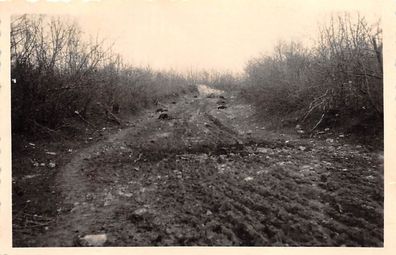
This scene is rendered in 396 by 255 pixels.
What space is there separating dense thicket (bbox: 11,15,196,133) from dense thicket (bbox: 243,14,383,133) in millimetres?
2638

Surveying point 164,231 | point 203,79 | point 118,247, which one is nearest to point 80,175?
point 118,247

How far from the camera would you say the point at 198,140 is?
145 inches

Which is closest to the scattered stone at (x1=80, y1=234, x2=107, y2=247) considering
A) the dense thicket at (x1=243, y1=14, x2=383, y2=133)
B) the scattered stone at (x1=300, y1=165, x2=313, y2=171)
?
the scattered stone at (x1=300, y1=165, x2=313, y2=171)

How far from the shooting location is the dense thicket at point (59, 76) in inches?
116

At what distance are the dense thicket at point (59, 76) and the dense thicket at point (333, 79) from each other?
2638 mm

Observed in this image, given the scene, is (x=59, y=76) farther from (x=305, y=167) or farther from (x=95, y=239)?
(x=305, y=167)

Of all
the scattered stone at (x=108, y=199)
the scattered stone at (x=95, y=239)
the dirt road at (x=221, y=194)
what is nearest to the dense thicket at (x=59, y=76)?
the dirt road at (x=221, y=194)

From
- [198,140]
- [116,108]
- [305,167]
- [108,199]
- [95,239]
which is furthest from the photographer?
[116,108]

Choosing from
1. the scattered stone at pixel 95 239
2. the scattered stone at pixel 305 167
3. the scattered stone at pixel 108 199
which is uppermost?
the scattered stone at pixel 305 167

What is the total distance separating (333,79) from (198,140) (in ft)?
6.05

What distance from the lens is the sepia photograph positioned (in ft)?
6.79

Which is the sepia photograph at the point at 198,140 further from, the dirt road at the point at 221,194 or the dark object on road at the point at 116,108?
the dark object on road at the point at 116,108

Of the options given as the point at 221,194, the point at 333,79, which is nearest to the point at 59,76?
the point at 221,194

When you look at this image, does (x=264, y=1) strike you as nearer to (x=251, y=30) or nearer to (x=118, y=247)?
(x=251, y=30)
